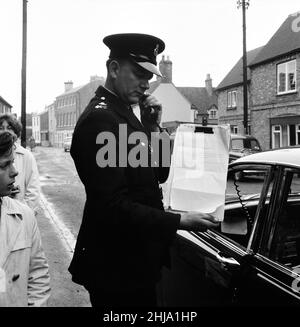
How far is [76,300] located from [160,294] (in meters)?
1.55

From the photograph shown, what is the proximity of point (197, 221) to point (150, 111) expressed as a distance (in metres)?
0.81

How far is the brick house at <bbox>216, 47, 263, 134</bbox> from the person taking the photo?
1212 inches

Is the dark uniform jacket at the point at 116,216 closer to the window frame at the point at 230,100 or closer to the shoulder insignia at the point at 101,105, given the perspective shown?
the shoulder insignia at the point at 101,105

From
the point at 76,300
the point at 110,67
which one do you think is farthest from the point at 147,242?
the point at 76,300

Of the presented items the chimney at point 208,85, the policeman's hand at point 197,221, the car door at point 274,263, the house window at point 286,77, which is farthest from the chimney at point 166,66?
the policeman's hand at point 197,221

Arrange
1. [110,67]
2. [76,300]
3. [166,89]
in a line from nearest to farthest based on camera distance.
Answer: [110,67], [76,300], [166,89]

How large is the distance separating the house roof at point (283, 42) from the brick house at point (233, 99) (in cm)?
394

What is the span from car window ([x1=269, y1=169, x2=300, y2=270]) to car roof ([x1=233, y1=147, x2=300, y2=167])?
0.06m

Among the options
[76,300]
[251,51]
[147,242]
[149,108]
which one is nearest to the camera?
[147,242]

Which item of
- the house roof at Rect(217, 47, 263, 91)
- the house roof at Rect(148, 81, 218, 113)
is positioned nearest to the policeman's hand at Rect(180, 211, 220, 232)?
the house roof at Rect(217, 47, 263, 91)

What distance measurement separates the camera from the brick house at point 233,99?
30797 millimetres

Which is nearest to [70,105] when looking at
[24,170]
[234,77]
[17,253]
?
[234,77]

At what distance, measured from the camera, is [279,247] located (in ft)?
8.04
